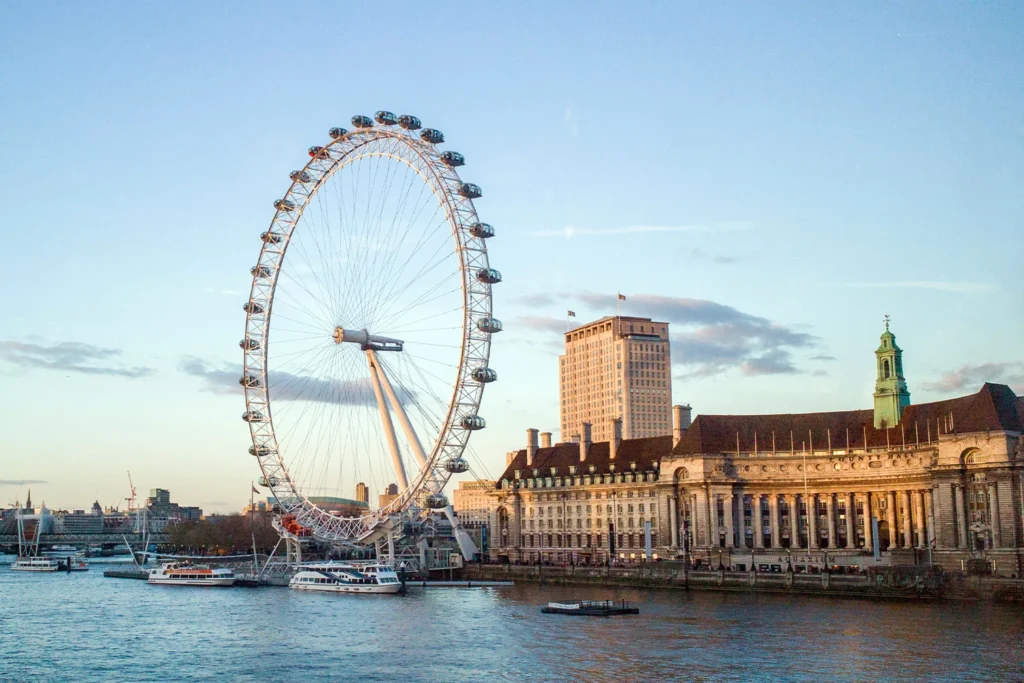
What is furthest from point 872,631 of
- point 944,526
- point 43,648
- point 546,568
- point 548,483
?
point 548,483

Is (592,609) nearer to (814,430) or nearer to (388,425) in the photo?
(388,425)

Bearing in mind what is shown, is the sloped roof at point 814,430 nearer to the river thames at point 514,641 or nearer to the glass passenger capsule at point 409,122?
the river thames at point 514,641

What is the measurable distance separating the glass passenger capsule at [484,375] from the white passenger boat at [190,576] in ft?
140

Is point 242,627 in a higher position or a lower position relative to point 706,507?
lower

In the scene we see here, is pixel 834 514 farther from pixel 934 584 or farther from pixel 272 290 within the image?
pixel 272 290

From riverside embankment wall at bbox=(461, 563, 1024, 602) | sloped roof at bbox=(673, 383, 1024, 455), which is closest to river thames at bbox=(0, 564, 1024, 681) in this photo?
riverside embankment wall at bbox=(461, 563, 1024, 602)

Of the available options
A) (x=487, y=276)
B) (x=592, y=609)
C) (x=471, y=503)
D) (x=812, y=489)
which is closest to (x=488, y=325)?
(x=487, y=276)

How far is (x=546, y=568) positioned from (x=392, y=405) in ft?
81.2

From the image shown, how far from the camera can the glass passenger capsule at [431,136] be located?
80.2m

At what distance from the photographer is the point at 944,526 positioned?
89.9 meters

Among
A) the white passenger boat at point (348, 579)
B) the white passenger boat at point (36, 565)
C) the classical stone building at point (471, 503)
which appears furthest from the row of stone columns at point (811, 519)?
the white passenger boat at point (36, 565)

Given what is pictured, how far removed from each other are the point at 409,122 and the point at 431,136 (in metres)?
2.46

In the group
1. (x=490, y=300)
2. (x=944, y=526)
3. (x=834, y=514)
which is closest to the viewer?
(x=490, y=300)

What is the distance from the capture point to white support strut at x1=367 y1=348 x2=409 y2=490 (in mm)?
91312
